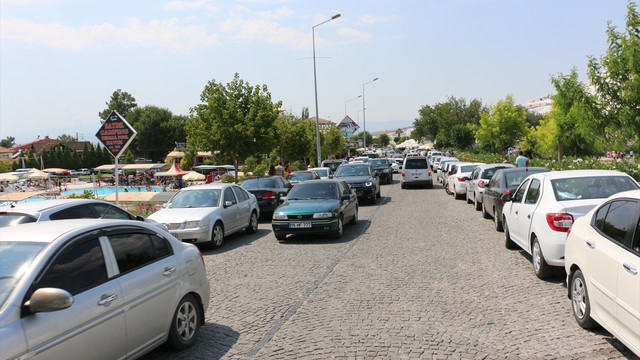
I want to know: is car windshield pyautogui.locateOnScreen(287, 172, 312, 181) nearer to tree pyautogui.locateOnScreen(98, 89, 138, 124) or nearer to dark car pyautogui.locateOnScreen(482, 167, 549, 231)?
dark car pyautogui.locateOnScreen(482, 167, 549, 231)

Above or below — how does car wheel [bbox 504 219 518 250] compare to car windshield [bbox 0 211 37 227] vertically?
below

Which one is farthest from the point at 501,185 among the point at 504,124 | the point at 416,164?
the point at 504,124

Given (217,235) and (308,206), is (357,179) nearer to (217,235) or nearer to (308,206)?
(308,206)

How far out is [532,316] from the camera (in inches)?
234

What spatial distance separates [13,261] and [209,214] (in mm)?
7895

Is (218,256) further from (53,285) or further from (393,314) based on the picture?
(53,285)

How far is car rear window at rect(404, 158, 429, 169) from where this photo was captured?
28.1 meters

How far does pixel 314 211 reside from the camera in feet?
39.4

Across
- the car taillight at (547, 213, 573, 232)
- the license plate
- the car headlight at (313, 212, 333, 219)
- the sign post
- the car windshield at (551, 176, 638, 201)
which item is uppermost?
the sign post

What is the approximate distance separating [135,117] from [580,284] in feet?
336

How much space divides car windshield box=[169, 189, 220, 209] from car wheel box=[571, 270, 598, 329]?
875 centimetres

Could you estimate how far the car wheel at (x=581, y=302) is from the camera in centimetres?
525

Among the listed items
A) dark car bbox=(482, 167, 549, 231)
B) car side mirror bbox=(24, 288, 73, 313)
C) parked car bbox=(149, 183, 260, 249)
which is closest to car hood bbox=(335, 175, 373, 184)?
parked car bbox=(149, 183, 260, 249)

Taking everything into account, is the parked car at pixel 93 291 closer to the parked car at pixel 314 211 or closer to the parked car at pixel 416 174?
the parked car at pixel 314 211
